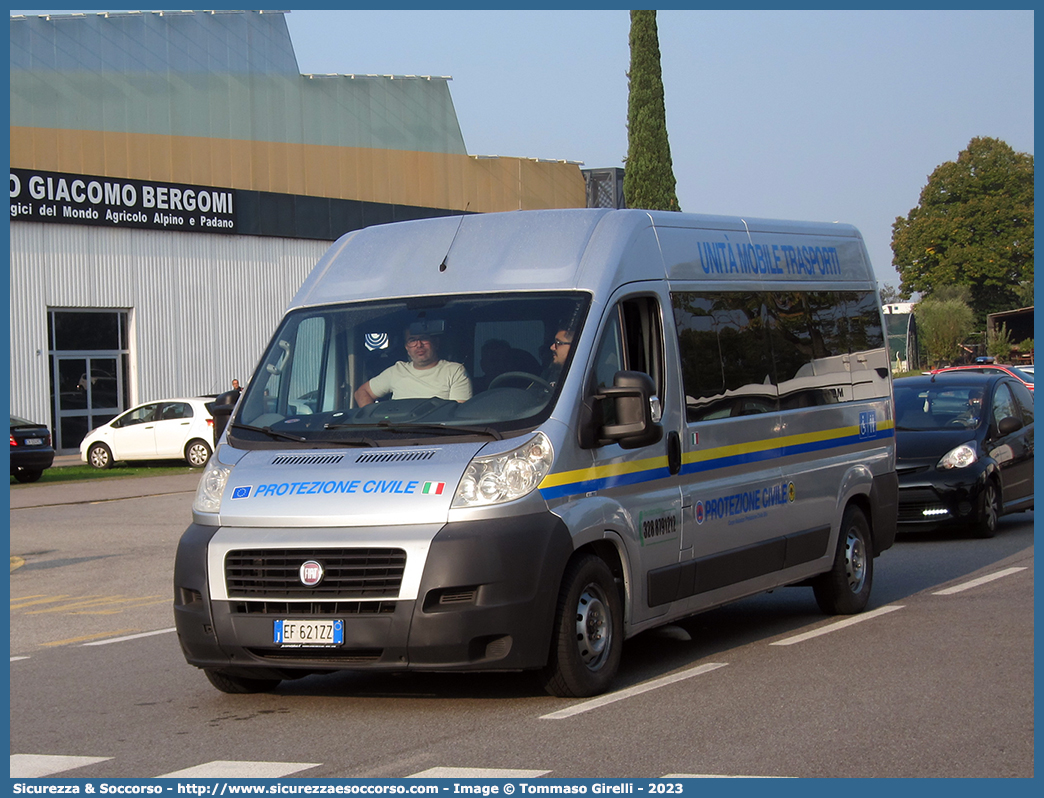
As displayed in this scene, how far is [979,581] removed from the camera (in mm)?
11406

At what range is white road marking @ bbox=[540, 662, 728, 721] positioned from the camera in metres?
6.87

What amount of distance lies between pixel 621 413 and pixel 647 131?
3440 centimetres

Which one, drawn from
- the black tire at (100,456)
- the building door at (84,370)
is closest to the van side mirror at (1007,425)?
the black tire at (100,456)

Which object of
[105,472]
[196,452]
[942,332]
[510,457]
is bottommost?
[105,472]

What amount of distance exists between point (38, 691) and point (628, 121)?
1383 inches

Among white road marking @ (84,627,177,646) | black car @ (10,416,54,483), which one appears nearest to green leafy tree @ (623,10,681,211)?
black car @ (10,416,54,483)

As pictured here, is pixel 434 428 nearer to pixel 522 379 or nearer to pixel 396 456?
pixel 396 456

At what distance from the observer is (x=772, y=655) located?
848 centimetres

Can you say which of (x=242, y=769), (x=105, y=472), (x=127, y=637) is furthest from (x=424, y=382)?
(x=105, y=472)

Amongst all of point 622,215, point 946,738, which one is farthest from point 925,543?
point 946,738

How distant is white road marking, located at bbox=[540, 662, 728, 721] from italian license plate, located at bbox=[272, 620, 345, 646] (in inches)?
41.7

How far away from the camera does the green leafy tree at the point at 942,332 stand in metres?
67.7

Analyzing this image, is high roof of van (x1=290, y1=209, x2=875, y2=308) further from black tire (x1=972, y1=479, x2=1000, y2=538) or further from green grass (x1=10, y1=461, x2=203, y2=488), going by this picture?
green grass (x1=10, y1=461, x2=203, y2=488)
